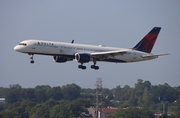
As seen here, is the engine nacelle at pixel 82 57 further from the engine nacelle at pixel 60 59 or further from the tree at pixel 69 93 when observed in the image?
the tree at pixel 69 93

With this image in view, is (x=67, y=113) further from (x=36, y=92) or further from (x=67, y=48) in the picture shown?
(x=36, y=92)

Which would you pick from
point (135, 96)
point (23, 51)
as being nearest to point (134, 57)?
point (23, 51)

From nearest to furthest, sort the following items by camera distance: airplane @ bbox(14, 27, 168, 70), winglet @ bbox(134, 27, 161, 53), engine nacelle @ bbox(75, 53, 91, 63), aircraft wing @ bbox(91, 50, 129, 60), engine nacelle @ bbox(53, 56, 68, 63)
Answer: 1. airplane @ bbox(14, 27, 168, 70)
2. engine nacelle @ bbox(75, 53, 91, 63)
3. aircraft wing @ bbox(91, 50, 129, 60)
4. engine nacelle @ bbox(53, 56, 68, 63)
5. winglet @ bbox(134, 27, 161, 53)

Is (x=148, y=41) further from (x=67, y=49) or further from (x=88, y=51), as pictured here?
(x=67, y=49)

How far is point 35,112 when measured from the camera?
10931 centimetres

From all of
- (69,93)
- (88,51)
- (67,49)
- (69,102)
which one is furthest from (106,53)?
(69,93)

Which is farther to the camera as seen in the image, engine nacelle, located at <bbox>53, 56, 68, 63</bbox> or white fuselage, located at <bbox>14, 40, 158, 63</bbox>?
engine nacelle, located at <bbox>53, 56, 68, 63</bbox>

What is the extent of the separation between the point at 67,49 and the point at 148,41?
742 inches

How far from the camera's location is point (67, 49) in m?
83.8

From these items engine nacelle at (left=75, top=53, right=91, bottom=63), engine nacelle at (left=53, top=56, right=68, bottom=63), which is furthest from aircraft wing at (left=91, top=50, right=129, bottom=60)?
engine nacelle at (left=53, top=56, right=68, bottom=63)

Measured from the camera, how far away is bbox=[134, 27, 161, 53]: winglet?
93812mm

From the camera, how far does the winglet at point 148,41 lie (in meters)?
93.8

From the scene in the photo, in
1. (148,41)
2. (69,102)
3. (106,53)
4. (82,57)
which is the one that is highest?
(148,41)

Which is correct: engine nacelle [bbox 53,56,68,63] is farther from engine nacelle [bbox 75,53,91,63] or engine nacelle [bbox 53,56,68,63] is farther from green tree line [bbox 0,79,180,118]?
green tree line [bbox 0,79,180,118]
